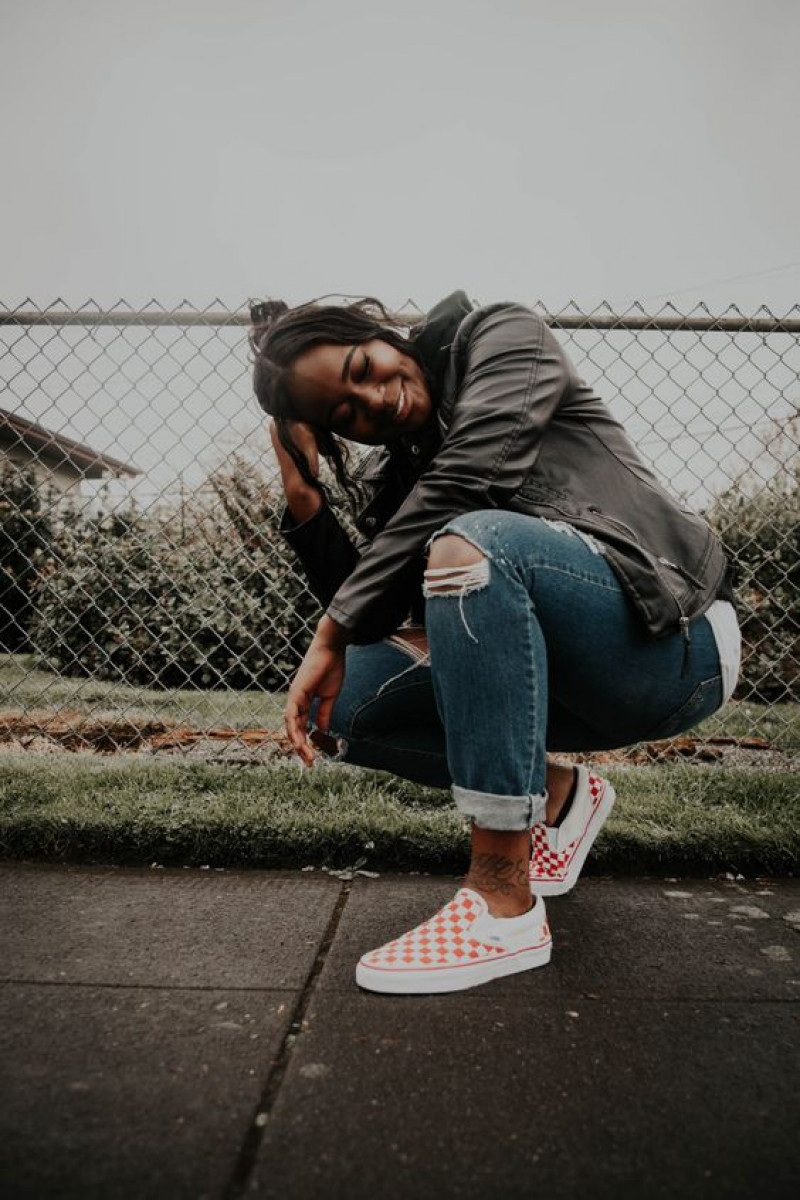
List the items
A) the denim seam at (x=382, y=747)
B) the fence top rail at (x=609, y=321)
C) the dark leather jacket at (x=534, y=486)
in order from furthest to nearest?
the fence top rail at (x=609, y=321) → the denim seam at (x=382, y=747) → the dark leather jacket at (x=534, y=486)

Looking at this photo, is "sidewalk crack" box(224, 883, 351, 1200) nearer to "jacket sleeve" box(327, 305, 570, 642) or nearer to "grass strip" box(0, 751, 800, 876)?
"grass strip" box(0, 751, 800, 876)

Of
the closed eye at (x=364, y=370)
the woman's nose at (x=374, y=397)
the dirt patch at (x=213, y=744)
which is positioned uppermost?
the closed eye at (x=364, y=370)

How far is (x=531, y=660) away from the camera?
118 cm

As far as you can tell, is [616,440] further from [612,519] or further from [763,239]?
[763,239]

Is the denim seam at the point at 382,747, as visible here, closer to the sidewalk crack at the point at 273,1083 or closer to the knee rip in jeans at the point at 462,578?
the sidewalk crack at the point at 273,1083

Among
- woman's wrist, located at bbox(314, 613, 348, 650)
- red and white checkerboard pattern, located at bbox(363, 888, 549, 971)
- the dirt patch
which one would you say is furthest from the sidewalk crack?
the dirt patch

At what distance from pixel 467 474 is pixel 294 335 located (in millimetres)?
506

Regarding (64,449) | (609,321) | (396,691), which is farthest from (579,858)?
(64,449)

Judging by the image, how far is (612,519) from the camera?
1306 millimetres

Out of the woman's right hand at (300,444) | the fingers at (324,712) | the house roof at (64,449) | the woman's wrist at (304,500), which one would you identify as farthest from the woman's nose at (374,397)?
the house roof at (64,449)

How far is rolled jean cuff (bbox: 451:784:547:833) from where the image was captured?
3.81ft

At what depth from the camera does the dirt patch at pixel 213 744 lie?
8.62 feet

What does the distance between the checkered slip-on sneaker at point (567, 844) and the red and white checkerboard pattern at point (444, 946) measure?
37 centimetres

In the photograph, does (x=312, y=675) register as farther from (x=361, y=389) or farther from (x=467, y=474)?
(x=361, y=389)
